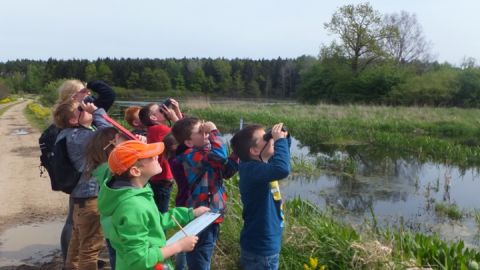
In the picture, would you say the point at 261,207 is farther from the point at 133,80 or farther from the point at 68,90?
the point at 133,80

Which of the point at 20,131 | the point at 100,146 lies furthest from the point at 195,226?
the point at 20,131

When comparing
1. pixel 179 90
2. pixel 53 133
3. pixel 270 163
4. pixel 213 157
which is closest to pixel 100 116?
pixel 53 133

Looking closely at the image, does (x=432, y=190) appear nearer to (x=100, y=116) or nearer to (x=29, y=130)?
(x=100, y=116)

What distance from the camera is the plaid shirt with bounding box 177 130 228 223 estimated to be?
3049 mm

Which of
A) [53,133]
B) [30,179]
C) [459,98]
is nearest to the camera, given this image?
[53,133]

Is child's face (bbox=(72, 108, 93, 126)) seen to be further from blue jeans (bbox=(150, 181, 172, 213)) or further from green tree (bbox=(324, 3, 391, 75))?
green tree (bbox=(324, 3, 391, 75))

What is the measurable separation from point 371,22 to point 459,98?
45.5 ft

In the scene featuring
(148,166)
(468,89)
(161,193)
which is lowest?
(161,193)

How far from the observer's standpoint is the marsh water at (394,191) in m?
7.04

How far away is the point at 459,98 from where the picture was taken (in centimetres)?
2869

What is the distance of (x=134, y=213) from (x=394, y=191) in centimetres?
827

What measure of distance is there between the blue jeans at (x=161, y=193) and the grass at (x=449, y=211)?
556 centimetres

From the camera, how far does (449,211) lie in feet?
24.7

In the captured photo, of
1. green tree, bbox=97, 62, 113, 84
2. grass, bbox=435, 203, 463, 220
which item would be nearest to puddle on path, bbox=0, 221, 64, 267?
grass, bbox=435, 203, 463, 220
